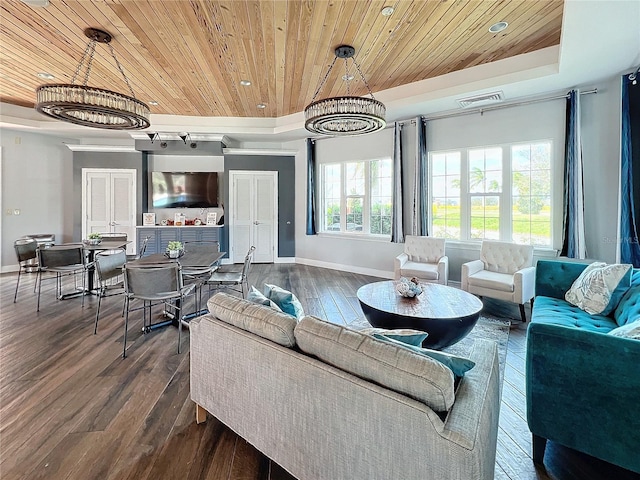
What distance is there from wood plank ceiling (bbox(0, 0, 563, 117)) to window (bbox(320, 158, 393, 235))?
1.89m

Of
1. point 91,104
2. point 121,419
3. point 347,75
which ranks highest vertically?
point 347,75

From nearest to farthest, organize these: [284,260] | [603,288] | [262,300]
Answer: [262,300], [603,288], [284,260]

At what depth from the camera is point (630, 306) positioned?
2.33 m

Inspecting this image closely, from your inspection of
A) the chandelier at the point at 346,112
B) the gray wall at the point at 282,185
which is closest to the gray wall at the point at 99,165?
the gray wall at the point at 282,185

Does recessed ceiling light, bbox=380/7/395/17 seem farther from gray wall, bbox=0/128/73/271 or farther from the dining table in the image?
gray wall, bbox=0/128/73/271

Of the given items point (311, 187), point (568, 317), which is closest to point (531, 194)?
point (568, 317)

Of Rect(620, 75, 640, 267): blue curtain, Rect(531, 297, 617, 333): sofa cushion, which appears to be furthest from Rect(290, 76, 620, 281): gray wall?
Rect(531, 297, 617, 333): sofa cushion

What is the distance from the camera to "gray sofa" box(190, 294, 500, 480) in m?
1.08

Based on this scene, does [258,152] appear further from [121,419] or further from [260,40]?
[121,419]

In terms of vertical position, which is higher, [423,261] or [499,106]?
[499,106]

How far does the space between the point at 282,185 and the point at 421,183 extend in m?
3.47

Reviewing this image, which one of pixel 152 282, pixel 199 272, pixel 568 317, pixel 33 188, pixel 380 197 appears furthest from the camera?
pixel 33 188

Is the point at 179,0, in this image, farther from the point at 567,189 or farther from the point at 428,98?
the point at 567,189

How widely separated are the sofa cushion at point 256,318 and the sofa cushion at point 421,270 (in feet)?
11.3
